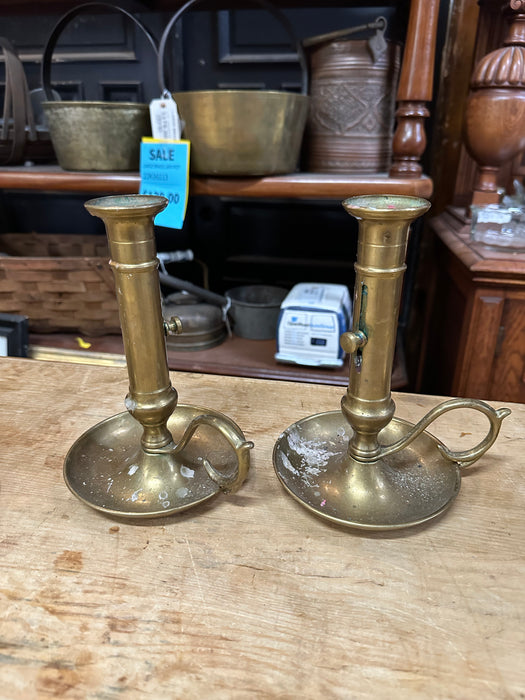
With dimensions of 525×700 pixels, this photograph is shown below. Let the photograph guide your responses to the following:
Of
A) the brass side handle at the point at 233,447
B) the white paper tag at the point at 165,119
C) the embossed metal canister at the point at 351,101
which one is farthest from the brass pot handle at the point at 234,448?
the embossed metal canister at the point at 351,101

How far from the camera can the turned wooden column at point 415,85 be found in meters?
0.83

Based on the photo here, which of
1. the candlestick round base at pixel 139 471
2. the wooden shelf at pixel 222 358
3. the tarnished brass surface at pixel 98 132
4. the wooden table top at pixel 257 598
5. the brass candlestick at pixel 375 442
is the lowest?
the wooden shelf at pixel 222 358

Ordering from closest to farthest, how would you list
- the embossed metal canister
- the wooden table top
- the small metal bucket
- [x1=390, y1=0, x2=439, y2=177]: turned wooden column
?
the wooden table top, [x1=390, y1=0, x2=439, y2=177]: turned wooden column, the embossed metal canister, the small metal bucket

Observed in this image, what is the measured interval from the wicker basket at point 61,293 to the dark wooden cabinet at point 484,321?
27.6 inches

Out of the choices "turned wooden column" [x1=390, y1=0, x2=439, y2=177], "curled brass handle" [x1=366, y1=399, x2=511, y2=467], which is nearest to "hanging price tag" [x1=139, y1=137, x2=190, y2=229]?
"turned wooden column" [x1=390, y1=0, x2=439, y2=177]

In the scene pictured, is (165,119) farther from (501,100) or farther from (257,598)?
(257,598)

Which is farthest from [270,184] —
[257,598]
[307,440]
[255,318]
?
[257,598]

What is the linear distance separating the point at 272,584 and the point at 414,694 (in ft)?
0.39

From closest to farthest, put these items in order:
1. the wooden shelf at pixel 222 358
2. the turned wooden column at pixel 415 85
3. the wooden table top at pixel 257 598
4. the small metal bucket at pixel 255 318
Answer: the wooden table top at pixel 257 598, the turned wooden column at pixel 415 85, the wooden shelf at pixel 222 358, the small metal bucket at pixel 255 318

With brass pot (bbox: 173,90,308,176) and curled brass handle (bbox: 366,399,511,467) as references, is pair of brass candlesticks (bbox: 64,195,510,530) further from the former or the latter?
brass pot (bbox: 173,90,308,176)

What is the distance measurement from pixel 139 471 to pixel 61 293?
2.47ft

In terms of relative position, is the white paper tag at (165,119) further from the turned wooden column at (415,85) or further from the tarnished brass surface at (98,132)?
the turned wooden column at (415,85)

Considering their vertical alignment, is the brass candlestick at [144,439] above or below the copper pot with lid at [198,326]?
above

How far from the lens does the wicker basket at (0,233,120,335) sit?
109cm
